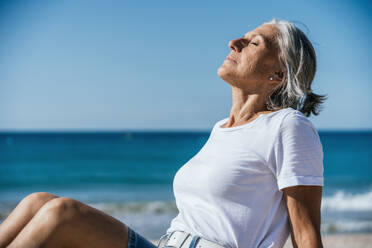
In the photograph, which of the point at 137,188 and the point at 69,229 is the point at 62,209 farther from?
the point at 137,188

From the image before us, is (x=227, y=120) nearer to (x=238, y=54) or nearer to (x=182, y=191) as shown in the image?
(x=238, y=54)

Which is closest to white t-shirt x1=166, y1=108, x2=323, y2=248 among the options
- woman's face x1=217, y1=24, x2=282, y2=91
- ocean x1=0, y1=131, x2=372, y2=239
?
woman's face x1=217, y1=24, x2=282, y2=91

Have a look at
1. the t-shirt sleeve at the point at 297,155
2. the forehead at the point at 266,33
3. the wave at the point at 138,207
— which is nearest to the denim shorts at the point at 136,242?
the t-shirt sleeve at the point at 297,155

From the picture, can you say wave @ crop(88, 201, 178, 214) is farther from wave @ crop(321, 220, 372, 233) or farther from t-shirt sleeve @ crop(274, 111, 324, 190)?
t-shirt sleeve @ crop(274, 111, 324, 190)

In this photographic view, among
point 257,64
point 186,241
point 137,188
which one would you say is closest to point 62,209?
point 186,241

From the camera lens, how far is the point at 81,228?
168 centimetres

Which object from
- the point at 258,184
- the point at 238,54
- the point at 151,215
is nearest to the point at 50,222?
the point at 258,184

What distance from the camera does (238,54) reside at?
2.17 m

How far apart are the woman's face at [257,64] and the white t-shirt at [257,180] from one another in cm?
31

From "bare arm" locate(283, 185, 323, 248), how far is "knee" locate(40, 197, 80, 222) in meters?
0.83

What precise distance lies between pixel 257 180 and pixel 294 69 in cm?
60

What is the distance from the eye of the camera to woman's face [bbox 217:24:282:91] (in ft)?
6.89

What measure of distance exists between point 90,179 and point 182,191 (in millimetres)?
15347

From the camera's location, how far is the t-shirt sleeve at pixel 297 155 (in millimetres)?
1629
